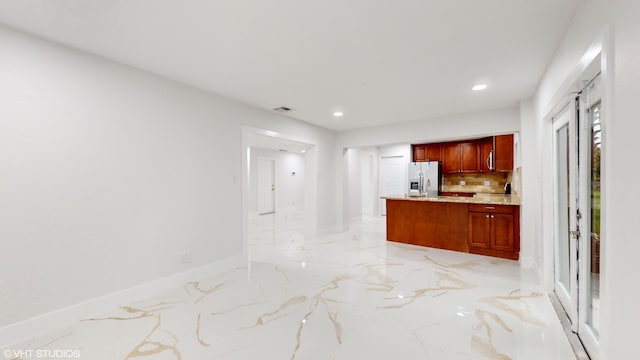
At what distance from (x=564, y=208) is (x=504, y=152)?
342 cm

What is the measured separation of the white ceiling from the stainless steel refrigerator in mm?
3783

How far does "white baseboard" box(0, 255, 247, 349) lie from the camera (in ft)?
7.03

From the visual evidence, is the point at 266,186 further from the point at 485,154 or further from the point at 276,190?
the point at 485,154

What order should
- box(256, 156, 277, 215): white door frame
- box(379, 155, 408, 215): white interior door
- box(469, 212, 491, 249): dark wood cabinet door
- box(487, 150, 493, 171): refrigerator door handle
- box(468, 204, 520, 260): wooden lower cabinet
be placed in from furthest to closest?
box(256, 156, 277, 215): white door frame < box(379, 155, 408, 215): white interior door < box(487, 150, 493, 171): refrigerator door handle < box(469, 212, 491, 249): dark wood cabinet door < box(468, 204, 520, 260): wooden lower cabinet

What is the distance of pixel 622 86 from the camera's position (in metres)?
1.17

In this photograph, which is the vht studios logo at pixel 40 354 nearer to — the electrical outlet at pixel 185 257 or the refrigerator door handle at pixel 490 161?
the electrical outlet at pixel 185 257

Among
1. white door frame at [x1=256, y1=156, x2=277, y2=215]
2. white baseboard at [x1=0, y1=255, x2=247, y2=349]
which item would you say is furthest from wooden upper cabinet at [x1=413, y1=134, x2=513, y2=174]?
white baseboard at [x1=0, y1=255, x2=247, y2=349]

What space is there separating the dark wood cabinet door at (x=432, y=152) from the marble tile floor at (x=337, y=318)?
3.99 m

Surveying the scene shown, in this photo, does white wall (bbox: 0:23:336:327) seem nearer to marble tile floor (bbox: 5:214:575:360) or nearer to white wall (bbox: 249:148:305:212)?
marble tile floor (bbox: 5:214:575:360)

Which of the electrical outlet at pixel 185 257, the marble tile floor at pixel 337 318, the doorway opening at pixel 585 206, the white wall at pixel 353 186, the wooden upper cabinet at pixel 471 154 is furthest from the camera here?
the white wall at pixel 353 186

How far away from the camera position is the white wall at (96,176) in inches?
85.9

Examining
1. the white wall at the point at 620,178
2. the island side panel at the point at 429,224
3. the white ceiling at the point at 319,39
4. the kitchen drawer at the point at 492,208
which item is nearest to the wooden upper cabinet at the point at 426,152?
the island side panel at the point at 429,224

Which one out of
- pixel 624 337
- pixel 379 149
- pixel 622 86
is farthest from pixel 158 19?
pixel 379 149

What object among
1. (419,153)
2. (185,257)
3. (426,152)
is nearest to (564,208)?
(185,257)
